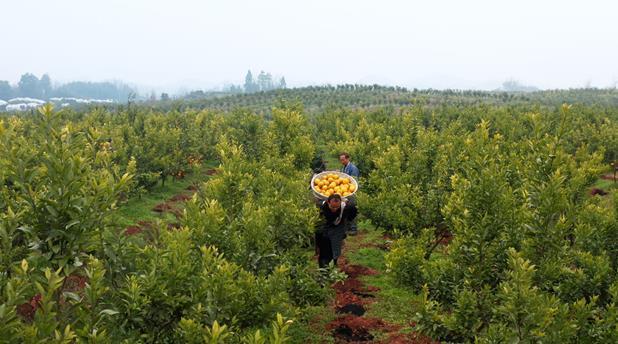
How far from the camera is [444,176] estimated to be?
11.4m

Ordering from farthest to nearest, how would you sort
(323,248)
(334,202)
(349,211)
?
1. (323,248)
2. (349,211)
3. (334,202)

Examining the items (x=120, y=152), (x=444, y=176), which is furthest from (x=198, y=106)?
(x=444, y=176)

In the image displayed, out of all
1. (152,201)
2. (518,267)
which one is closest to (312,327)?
(518,267)

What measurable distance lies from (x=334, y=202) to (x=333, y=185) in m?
1.68

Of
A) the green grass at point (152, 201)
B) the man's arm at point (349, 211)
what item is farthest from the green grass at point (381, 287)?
the green grass at point (152, 201)

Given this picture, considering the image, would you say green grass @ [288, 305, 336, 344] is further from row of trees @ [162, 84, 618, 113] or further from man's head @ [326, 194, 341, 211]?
row of trees @ [162, 84, 618, 113]

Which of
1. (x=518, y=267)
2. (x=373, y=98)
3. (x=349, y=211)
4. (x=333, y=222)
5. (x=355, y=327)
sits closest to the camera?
(x=518, y=267)

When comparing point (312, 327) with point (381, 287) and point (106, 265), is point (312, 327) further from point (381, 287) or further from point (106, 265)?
point (106, 265)

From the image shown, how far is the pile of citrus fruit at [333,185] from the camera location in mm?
11008

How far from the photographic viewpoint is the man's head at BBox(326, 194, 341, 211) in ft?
31.4

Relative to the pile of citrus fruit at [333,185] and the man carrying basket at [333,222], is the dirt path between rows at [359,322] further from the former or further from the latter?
the pile of citrus fruit at [333,185]

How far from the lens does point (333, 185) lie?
11242 millimetres

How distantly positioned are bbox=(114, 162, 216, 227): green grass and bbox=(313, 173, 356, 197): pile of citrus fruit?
6.13 m

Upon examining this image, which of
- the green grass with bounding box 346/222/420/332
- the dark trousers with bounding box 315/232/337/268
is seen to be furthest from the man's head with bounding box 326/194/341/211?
the green grass with bounding box 346/222/420/332
